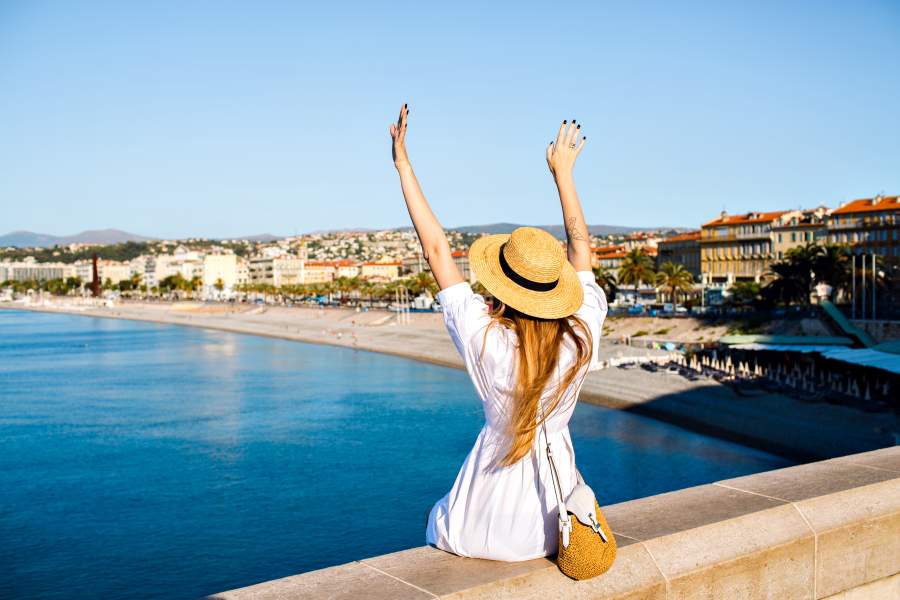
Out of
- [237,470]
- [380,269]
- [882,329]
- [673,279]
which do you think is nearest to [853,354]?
[882,329]

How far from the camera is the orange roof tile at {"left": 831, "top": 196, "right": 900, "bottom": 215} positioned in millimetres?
70188

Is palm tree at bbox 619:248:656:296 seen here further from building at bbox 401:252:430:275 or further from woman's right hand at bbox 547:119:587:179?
building at bbox 401:252:430:275

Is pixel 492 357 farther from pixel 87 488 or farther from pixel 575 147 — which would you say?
pixel 87 488

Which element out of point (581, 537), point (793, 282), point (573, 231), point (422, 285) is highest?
point (573, 231)

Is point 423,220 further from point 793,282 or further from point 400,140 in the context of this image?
point 793,282

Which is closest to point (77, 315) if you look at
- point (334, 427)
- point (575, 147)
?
point (334, 427)

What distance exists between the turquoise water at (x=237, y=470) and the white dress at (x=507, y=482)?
45.8ft

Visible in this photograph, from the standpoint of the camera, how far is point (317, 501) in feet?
73.0

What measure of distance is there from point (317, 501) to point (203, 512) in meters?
2.62

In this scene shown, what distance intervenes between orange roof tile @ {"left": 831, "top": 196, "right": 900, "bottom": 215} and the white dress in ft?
243

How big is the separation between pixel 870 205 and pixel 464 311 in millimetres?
76766

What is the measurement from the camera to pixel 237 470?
25.9 m

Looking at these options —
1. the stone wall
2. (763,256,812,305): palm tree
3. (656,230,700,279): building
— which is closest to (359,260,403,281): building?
(656,230,700,279): building

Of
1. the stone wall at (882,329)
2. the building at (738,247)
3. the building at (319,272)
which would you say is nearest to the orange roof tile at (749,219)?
the building at (738,247)
